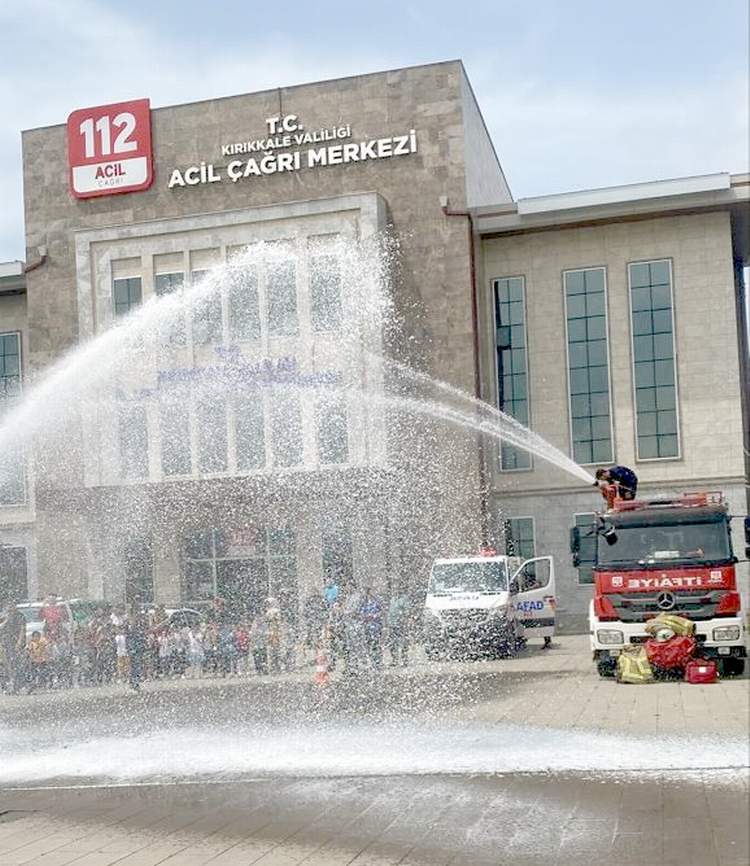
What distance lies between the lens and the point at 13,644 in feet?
72.5

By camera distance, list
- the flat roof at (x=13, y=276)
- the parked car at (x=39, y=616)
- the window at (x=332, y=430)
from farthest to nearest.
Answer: the flat roof at (x=13, y=276) < the window at (x=332, y=430) < the parked car at (x=39, y=616)

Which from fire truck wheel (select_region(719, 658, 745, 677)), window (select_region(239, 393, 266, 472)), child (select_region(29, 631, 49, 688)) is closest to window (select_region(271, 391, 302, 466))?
window (select_region(239, 393, 266, 472))

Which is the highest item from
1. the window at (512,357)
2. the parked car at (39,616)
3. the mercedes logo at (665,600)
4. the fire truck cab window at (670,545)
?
the window at (512,357)

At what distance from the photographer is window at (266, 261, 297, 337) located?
35125 mm

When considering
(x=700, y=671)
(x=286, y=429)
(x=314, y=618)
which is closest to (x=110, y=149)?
(x=286, y=429)

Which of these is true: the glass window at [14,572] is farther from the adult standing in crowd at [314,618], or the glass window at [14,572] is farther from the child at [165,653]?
the child at [165,653]

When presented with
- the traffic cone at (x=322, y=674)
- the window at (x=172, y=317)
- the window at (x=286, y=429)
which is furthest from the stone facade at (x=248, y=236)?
the traffic cone at (x=322, y=674)

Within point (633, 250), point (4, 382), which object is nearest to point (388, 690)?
point (633, 250)

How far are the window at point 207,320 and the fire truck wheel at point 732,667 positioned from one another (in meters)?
24.0

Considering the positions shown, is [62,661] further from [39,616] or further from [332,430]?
[332,430]

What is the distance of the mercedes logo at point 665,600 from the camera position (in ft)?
57.6

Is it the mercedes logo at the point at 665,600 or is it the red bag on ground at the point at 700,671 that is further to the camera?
the mercedes logo at the point at 665,600

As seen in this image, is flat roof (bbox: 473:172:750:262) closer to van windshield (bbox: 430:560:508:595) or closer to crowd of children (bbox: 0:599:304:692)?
van windshield (bbox: 430:560:508:595)

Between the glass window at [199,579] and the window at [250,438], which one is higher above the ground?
the window at [250,438]
